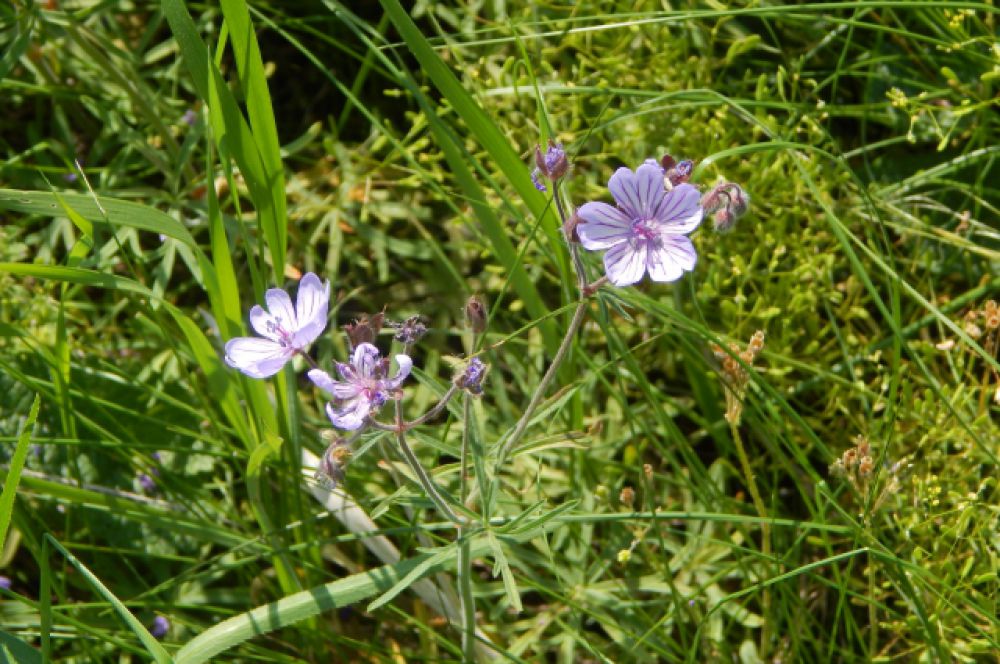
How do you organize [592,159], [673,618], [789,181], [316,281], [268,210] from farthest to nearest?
1. [592,159]
2. [789,181]
3. [673,618]
4. [268,210]
5. [316,281]

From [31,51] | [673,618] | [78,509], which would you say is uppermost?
[31,51]

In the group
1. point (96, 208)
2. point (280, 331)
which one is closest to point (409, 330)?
point (280, 331)

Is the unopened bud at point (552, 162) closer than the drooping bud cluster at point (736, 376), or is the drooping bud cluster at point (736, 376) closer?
the unopened bud at point (552, 162)

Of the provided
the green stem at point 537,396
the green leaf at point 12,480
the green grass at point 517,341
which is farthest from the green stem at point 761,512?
the green leaf at point 12,480

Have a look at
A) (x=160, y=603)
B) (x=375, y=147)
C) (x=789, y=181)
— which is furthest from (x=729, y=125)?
(x=160, y=603)

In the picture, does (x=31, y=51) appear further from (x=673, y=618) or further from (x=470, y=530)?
(x=673, y=618)

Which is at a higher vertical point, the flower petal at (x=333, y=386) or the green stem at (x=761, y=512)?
the flower petal at (x=333, y=386)

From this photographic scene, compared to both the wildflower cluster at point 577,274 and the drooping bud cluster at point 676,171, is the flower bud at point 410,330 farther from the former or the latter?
the drooping bud cluster at point 676,171
